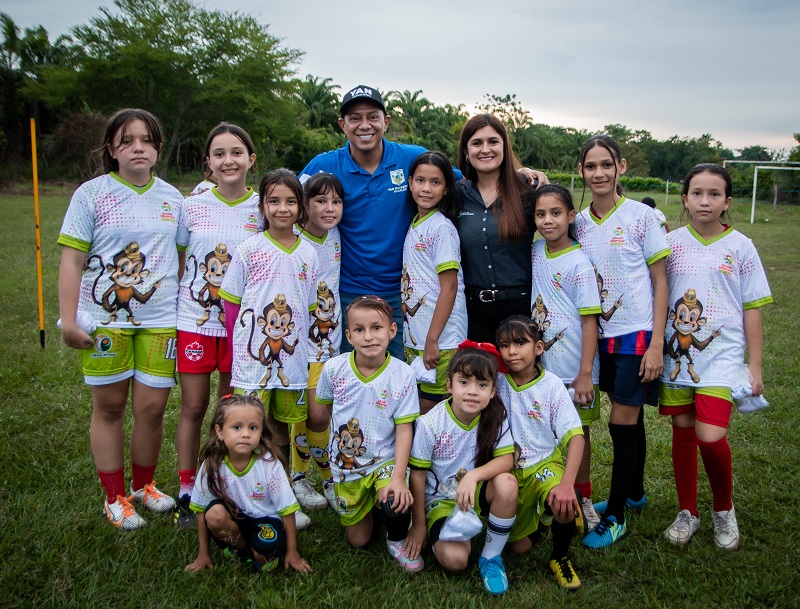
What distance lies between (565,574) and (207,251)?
2.30 metres

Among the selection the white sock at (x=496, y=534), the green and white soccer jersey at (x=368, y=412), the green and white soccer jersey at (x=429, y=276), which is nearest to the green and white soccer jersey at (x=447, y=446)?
the green and white soccer jersey at (x=368, y=412)

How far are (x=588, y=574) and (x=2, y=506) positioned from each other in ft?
9.79

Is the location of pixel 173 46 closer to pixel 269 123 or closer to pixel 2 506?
pixel 269 123

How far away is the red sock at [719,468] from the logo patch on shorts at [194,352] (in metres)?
2.53

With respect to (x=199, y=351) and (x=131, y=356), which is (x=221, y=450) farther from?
(x=131, y=356)

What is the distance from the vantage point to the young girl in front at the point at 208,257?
11.1 ft

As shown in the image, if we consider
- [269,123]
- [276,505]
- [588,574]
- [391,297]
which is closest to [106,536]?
[276,505]

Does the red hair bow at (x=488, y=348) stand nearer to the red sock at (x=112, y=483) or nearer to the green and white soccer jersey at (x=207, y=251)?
the green and white soccer jersey at (x=207, y=251)

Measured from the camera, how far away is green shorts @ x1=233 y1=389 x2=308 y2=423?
3.41m

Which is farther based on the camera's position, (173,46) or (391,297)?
(173,46)

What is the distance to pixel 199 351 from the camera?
11.2ft

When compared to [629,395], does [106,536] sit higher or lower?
lower

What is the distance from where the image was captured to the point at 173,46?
3338 centimetres

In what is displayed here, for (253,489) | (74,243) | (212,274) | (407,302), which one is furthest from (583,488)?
(74,243)
